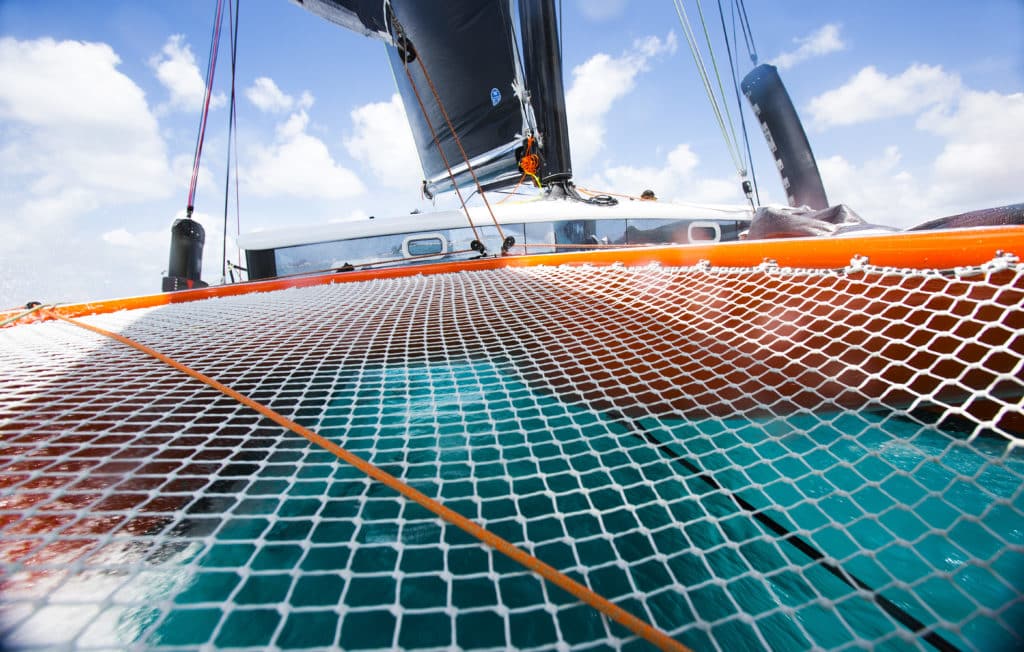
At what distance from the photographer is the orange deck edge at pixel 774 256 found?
804 millimetres

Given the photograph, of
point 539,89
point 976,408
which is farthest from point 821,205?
point 976,408

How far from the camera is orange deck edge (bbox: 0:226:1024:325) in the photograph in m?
0.80

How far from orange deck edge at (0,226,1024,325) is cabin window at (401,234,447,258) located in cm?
99

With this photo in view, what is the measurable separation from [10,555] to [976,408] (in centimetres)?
179

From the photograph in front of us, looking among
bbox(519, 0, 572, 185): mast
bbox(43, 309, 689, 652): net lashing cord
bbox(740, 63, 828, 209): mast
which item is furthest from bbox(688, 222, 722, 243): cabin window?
bbox(43, 309, 689, 652): net lashing cord

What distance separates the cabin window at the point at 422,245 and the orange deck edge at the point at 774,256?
988 millimetres

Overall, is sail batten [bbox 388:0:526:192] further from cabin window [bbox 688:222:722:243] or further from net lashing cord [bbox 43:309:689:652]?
net lashing cord [bbox 43:309:689:652]

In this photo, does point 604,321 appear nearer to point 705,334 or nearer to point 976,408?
point 705,334

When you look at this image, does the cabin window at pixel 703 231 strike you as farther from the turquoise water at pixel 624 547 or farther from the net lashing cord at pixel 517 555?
the net lashing cord at pixel 517 555

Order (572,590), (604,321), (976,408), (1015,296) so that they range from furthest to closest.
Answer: (604,321)
(976,408)
(1015,296)
(572,590)

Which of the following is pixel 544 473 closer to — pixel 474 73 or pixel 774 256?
pixel 774 256

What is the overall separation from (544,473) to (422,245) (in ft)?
6.88

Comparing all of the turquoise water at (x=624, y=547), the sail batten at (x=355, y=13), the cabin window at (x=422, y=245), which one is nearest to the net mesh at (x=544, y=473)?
the turquoise water at (x=624, y=547)

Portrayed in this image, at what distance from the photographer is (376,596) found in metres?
0.80
